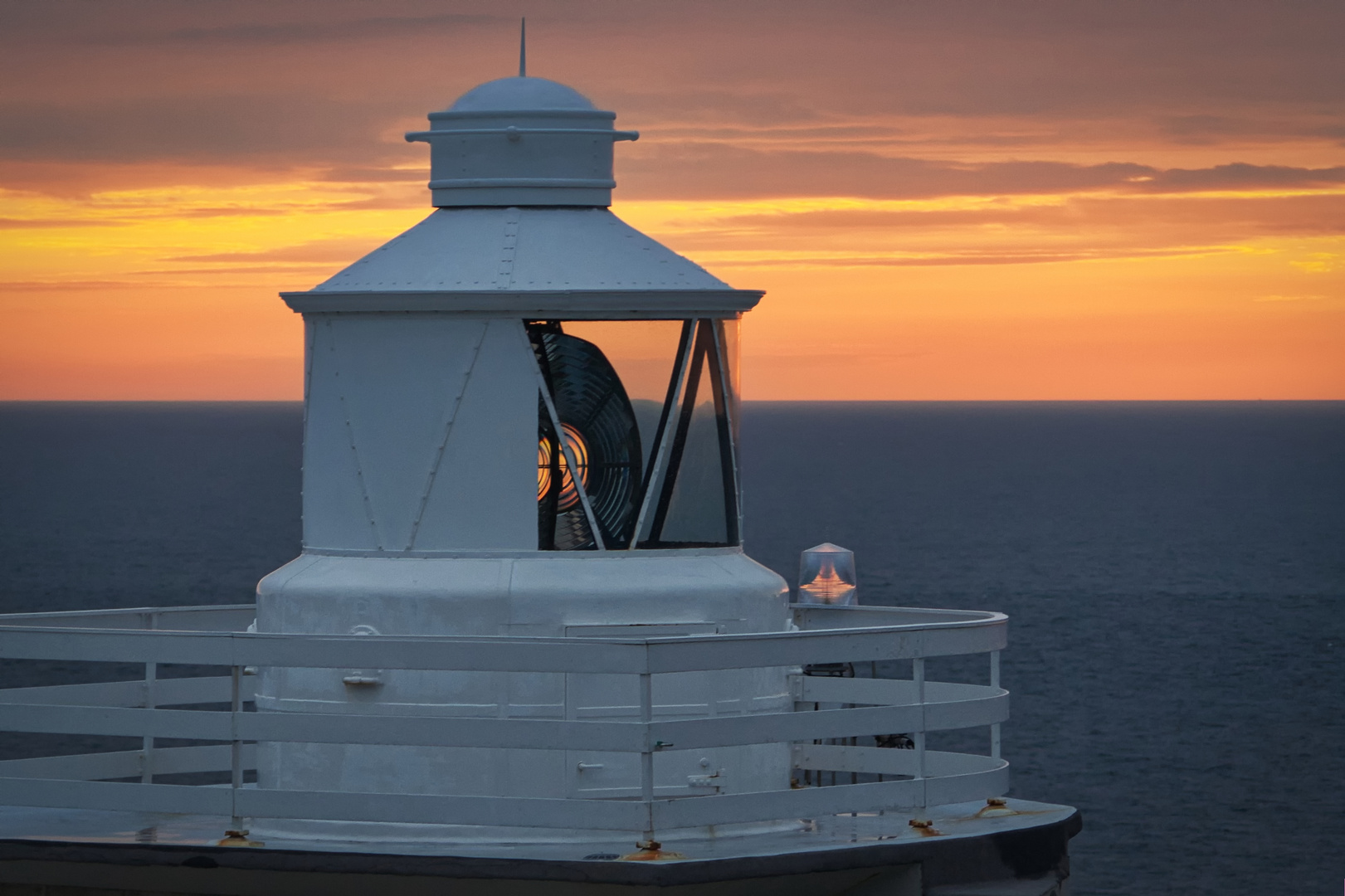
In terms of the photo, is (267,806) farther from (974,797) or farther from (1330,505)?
(1330,505)

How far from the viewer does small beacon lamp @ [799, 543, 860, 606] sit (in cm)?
1741

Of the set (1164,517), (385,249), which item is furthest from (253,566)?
(385,249)

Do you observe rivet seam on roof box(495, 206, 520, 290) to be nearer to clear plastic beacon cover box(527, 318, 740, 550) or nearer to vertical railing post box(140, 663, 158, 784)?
clear plastic beacon cover box(527, 318, 740, 550)

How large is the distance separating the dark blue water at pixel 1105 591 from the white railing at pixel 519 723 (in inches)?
1125

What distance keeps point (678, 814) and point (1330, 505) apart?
482ft

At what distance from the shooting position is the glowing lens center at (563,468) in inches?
544

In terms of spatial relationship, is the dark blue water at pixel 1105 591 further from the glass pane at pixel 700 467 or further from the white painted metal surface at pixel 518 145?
the white painted metal surface at pixel 518 145

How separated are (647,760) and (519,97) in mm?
5113

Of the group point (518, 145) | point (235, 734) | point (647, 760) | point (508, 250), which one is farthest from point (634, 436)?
point (235, 734)

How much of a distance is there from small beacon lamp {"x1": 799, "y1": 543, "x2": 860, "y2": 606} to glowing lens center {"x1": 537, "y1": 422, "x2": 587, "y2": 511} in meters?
3.86

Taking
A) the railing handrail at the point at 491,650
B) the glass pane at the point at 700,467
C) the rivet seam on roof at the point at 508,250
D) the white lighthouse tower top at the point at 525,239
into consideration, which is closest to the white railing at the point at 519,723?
the railing handrail at the point at 491,650

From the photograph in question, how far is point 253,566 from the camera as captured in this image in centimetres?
9706

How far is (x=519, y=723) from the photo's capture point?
39.0 feet

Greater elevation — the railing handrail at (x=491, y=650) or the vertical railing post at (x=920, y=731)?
the railing handrail at (x=491, y=650)
